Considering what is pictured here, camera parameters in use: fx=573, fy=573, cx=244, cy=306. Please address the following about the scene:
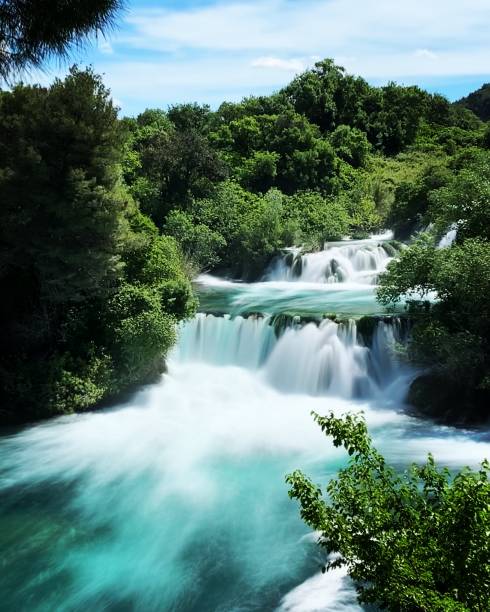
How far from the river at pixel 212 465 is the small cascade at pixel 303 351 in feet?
0.13

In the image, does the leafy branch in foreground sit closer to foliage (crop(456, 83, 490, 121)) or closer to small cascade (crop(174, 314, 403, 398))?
small cascade (crop(174, 314, 403, 398))

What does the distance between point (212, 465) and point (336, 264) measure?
52.2 ft

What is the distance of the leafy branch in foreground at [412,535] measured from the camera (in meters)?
4.55

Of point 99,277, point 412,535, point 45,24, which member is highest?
point 45,24

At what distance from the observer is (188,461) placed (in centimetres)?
1326

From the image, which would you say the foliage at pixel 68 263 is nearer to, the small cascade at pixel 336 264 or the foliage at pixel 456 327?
the foliage at pixel 456 327

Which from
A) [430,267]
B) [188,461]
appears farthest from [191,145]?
[188,461]

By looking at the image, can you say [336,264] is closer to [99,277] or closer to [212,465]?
[99,277]

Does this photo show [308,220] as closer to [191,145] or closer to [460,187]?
[191,145]

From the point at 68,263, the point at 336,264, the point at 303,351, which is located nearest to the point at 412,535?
the point at 68,263

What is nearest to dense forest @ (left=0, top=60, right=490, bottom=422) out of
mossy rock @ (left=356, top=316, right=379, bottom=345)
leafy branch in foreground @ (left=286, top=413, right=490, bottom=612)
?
mossy rock @ (left=356, top=316, right=379, bottom=345)

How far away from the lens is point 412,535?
4.93m

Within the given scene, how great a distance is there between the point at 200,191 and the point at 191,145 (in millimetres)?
2579

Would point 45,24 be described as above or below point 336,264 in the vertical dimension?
above
